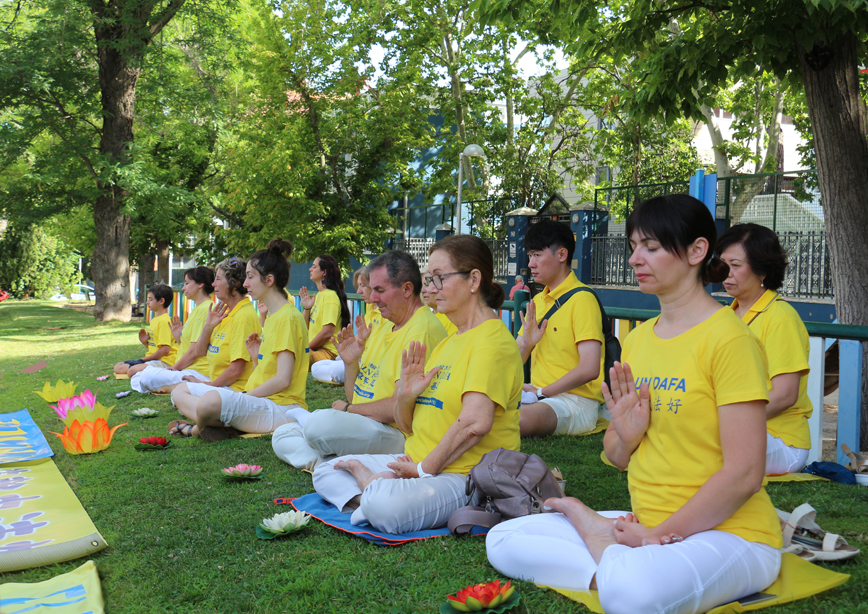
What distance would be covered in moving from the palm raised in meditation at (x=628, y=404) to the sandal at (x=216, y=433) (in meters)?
4.00

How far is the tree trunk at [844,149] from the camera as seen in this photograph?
5719mm

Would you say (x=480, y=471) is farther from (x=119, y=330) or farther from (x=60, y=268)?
(x=60, y=268)

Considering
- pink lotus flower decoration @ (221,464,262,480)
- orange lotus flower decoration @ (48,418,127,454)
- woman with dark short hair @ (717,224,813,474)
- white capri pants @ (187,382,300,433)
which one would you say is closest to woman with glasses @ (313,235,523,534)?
pink lotus flower decoration @ (221,464,262,480)

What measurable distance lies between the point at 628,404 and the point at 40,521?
3.08 meters

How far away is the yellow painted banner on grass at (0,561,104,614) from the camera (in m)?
2.70

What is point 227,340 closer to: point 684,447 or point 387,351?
point 387,351

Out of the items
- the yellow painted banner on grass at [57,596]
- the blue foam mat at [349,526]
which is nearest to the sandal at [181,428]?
the blue foam mat at [349,526]

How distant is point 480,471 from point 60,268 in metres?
42.1

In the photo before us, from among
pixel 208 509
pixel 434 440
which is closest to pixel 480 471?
pixel 434 440

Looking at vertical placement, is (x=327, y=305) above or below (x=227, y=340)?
above

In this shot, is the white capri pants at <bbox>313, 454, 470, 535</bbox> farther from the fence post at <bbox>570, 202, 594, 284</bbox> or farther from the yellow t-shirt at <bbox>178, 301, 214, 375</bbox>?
the fence post at <bbox>570, 202, 594, 284</bbox>

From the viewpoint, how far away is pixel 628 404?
2.55 meters

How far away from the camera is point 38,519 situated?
377 centimetres

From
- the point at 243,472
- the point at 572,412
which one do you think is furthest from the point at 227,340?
the point at 572,412
